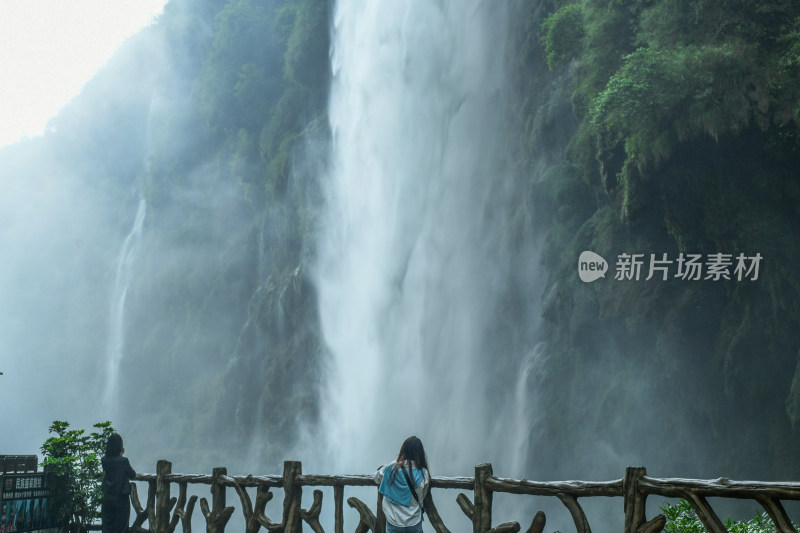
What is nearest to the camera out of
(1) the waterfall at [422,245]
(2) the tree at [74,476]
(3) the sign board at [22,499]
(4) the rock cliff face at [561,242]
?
(3) the sign board at [22,499]

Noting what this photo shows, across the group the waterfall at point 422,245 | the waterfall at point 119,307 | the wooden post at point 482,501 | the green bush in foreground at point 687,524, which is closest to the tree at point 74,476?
the wooden post at point 482,501

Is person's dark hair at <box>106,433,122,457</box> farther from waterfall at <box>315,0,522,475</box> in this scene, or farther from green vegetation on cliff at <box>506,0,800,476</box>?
waterfall at <box>315,0,522,475</box>

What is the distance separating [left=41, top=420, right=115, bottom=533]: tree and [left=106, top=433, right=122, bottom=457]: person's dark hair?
54.4 inches

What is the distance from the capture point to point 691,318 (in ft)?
50.1

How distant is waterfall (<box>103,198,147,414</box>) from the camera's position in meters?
43.9

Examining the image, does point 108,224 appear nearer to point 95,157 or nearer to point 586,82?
point 95,157

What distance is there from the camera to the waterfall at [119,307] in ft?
144

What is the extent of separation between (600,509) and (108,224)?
42.9m

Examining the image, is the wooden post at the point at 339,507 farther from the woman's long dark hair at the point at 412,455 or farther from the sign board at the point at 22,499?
the sign board at the point at 22,499

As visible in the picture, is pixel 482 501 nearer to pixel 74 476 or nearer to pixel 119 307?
pixel 74 476

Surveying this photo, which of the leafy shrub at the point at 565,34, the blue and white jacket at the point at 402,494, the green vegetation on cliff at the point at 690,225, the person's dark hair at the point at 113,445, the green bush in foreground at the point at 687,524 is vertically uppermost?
the leafy shrub at the point at 565,34

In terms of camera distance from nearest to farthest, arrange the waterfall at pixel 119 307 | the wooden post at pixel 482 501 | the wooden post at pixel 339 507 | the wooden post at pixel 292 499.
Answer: the wooden post at pixel 482 501
the wooden post at pixel 339 507
the wooden post at pixel 292 499
the waterfall at pixel 119 307

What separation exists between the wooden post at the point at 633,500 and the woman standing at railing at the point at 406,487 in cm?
164

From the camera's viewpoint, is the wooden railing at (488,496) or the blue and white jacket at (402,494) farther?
the blue and white jacket at (402,494)
